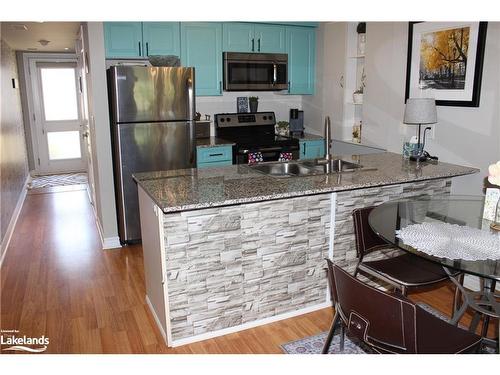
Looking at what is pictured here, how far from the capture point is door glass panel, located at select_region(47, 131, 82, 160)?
795cm

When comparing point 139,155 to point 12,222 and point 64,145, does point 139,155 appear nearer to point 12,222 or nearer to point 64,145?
point 12,222

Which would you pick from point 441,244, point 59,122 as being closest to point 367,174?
point 441,244

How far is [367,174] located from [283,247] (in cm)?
80

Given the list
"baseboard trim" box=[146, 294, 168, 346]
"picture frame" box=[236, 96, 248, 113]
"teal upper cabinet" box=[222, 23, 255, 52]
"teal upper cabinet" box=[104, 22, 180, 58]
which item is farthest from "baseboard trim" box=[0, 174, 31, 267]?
"teal upper cabinet" box=[222, 23, 255, 52]

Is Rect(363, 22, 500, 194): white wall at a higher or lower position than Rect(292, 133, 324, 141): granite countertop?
higher

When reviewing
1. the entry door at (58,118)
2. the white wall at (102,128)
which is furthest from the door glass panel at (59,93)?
the white wall at (102,128)

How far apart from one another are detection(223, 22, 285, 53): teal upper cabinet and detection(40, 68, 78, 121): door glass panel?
4468 millimetres

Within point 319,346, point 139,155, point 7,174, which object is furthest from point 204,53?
point 319,346

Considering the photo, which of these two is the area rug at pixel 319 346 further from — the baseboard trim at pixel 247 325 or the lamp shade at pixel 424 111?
the lamp shade at pixel 424 111

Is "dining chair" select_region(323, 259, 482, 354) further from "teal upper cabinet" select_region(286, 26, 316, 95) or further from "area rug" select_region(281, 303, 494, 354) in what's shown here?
"teal upper cabinet" select_region(286, 26, 316, 95)

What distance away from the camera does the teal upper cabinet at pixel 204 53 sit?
438cm

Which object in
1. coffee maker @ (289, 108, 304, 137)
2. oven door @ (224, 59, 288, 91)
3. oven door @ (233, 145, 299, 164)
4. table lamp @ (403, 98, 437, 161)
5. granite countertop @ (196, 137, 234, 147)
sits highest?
oven door @ (224, 59, 288, 91)
